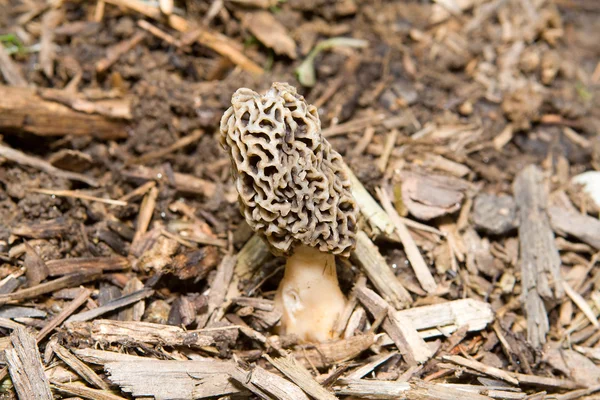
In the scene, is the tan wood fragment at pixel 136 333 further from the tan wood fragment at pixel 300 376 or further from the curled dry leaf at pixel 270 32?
the curled dry leaf at pixel 270 32

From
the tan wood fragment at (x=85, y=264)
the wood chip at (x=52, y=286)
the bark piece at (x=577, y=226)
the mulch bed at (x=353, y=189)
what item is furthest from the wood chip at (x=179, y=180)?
the bark piece at (x=577, y=226)

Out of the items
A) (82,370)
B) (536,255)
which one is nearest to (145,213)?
(82,370)

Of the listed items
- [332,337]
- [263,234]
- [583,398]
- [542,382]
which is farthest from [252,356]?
[583,398]

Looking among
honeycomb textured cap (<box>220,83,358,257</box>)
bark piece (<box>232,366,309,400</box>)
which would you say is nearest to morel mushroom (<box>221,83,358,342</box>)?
honeycomb textured cap (<box>220,83,358,257</box>)

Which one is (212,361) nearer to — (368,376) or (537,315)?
(368,376)

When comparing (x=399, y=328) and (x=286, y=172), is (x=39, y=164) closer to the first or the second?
(x=286, y=172)
